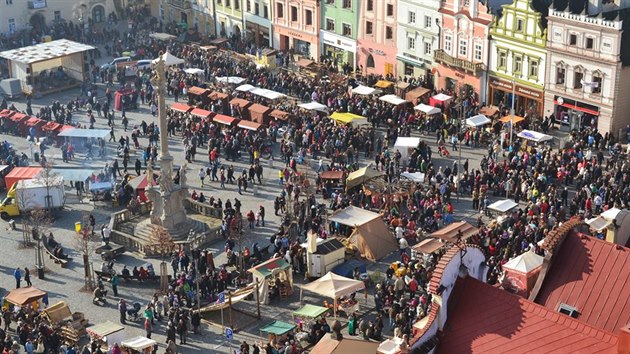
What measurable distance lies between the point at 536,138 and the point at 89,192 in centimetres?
2892

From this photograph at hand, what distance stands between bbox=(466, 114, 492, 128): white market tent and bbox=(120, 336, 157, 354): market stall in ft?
112

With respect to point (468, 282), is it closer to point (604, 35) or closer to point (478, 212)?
point (478, 212)

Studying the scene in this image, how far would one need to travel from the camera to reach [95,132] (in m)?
76.1

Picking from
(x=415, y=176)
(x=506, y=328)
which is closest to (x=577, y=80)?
(x=415, y=176)

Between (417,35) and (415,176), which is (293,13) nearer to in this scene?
(417,35)

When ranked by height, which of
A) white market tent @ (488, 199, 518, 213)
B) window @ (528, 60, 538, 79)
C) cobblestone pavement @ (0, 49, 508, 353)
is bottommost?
cobblestone pavement @ (0, 49, 508, 353)

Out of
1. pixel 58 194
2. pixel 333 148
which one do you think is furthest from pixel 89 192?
pixel 333 148

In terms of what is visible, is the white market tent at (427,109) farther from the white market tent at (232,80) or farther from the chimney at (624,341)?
the chimney at (624,341)

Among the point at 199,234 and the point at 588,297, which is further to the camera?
the point at 199,234

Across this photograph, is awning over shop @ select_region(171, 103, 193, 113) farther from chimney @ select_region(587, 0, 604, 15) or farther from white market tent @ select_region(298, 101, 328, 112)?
chimney @ select_region(587, 0, 604, 15)

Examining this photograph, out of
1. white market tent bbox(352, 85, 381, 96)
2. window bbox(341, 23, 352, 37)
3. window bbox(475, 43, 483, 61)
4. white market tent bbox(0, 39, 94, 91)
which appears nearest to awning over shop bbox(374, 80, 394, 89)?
white market tent bbox(352, 85, 381, 96)

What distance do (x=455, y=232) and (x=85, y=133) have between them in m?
29.7

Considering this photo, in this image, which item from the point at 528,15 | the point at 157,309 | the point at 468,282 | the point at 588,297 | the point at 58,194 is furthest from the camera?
the point at 528,15

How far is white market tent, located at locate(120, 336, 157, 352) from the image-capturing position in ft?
158
